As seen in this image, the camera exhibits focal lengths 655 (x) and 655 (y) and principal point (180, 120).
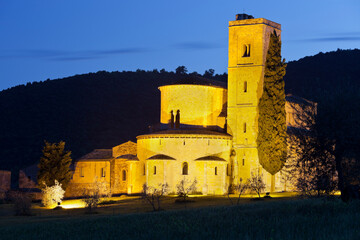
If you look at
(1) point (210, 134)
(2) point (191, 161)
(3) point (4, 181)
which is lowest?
(3) point (4, 181)

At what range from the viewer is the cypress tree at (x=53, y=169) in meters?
57.2

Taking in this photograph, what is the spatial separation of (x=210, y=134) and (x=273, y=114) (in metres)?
5.48

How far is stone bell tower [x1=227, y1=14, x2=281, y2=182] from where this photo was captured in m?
53.6

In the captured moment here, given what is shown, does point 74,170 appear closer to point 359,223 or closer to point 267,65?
point 267,65

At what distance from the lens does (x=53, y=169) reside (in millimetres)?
57156

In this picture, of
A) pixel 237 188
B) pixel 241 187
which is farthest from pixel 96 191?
pixel 241 187

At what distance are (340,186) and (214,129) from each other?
96.0ft

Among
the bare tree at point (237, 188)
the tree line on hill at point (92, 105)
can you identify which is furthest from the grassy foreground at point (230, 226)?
the tree line on hill at point (92, 105)

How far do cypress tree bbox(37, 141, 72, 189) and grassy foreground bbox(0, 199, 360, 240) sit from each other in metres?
24.6

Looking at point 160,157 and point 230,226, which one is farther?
point 160,157

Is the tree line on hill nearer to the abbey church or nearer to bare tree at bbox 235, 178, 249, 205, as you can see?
the abbey church

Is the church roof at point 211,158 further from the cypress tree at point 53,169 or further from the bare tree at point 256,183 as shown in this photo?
the cypress tree at point 53,169

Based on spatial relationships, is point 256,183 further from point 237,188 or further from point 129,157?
point 129,157

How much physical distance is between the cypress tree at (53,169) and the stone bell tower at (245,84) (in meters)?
14.9
